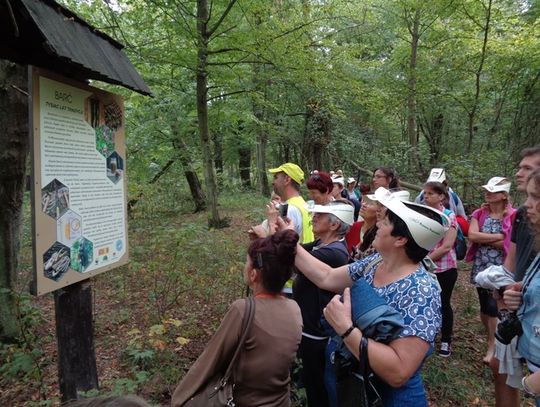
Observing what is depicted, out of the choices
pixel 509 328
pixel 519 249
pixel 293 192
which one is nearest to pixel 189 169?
pixel 293 192

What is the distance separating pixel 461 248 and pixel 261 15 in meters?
7.03

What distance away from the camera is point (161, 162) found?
45.5ft

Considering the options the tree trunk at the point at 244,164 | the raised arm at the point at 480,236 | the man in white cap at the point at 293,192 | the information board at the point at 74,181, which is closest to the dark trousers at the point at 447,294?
the raised arm at the point at 480,236

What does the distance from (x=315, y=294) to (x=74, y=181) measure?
1.86 m

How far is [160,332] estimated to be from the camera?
3771mm

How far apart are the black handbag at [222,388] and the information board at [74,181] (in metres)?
1.14

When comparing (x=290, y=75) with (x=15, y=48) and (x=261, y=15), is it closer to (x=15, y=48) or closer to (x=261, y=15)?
(x=261, y=15)

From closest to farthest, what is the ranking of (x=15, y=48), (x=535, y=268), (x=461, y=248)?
(x=535, y=268), (x=15, y=48), (x=461, y=248)

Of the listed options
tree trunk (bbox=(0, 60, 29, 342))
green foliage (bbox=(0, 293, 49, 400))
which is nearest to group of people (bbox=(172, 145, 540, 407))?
green foliage (bbox=(0, 293, 49, 400))

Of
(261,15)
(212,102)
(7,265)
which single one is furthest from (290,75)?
(7,265)

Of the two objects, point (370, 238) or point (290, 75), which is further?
point (290, 75)

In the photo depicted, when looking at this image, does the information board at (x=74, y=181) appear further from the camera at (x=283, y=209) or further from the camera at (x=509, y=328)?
the camera at (x=509, y=328)

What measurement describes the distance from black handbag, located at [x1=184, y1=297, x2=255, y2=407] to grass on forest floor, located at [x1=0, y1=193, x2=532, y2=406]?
0.97 m

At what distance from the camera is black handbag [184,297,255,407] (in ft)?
6.24
